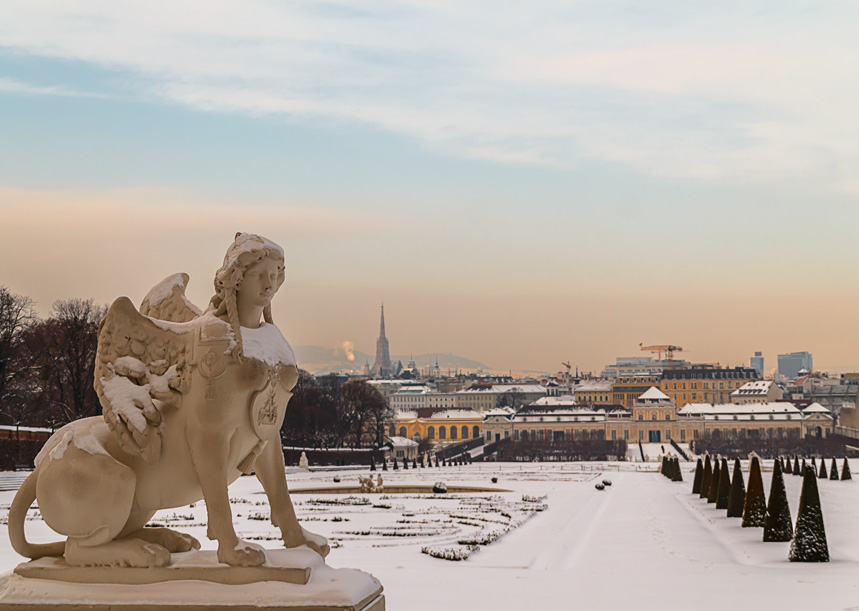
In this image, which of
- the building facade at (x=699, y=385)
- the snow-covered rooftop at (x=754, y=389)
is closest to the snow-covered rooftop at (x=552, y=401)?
the building facade at (x=699, y=385)

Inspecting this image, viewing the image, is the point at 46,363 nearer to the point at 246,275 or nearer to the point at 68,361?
the point at 68,361

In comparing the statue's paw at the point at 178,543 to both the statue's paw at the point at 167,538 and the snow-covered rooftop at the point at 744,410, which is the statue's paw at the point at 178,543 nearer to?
the statue's paw at the point at 167,538

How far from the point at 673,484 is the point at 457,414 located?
10668 centimetres

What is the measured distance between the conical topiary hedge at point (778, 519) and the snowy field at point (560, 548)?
10.7 inches

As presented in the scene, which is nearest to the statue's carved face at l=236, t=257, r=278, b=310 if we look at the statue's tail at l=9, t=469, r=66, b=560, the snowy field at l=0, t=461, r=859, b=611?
the statue's tail at l=9, t=469, r=66, b=560

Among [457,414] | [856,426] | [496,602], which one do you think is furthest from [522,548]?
[457,414]

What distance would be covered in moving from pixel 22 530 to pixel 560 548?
12046 millimetres

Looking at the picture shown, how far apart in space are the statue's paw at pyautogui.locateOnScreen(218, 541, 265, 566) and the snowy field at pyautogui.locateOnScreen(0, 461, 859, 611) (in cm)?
364

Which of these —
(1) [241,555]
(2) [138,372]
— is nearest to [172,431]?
(2) [138,372]

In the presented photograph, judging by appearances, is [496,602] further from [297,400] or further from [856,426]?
[856,426]

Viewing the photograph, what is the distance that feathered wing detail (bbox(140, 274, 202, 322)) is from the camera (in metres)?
5.61

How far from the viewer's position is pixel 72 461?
495cm

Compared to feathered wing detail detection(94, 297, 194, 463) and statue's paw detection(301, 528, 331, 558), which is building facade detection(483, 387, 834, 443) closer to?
statue's paw detection(301, 528, 331, 558)

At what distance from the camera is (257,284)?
5109 mm
